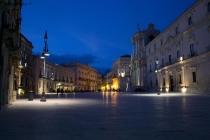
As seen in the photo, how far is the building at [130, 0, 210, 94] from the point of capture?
27453mm

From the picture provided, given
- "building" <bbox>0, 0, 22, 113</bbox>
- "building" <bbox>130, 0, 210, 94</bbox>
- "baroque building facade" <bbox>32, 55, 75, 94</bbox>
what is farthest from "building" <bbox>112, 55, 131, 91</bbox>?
"building" <bbox>0, 0, 22, 113</bbox>

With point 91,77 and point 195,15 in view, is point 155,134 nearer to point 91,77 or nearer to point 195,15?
point 195,15

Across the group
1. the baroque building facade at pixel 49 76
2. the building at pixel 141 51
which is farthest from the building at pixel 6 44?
the building at pixel 141 51

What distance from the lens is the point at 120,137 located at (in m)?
4.12

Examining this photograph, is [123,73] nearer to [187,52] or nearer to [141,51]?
[141,51]

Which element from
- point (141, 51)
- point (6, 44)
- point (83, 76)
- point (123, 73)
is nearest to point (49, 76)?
point (141, 51)

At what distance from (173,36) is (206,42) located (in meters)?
11.5

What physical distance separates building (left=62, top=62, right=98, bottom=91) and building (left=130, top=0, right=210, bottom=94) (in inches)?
1357

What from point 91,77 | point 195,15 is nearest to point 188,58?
point 195,15

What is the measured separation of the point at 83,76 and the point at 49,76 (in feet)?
101

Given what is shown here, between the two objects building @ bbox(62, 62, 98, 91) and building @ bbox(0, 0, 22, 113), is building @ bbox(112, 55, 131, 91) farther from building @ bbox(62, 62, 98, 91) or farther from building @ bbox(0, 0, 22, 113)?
building @ bbox(0, 0, 22, 113)

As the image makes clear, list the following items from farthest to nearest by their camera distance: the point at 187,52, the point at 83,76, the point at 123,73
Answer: the point at 83,76, the point at 123,73, the point at 187,52

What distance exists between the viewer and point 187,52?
3278 cm

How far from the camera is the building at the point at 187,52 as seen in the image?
90.1 feet
